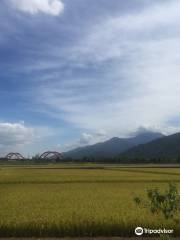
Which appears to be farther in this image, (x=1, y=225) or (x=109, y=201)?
(x=109, y=201)

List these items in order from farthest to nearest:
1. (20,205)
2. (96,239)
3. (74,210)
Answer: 1. (20,205)
2. (74,210)
3. (96,239)

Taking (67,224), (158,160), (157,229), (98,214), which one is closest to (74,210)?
(98,214)

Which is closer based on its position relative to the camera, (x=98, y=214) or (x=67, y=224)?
(x=67, y=224)

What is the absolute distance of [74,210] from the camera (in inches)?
801

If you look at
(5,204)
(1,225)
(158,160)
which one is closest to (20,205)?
(5,204)

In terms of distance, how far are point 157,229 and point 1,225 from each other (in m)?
6.71

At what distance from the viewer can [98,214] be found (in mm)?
18969

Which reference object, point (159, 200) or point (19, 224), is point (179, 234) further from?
point (19, 224)

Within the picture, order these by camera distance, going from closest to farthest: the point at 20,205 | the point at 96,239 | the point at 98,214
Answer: the point at 96,239 → the point at 98,214 → the point at 20,205

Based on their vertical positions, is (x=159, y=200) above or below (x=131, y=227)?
above

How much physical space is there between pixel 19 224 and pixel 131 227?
15.8 feet

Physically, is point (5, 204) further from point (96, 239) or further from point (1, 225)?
point (96, 239)

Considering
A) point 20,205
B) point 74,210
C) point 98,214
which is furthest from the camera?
point 20,205

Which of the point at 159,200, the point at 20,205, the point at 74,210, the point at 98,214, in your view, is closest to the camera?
the point at 159,200
